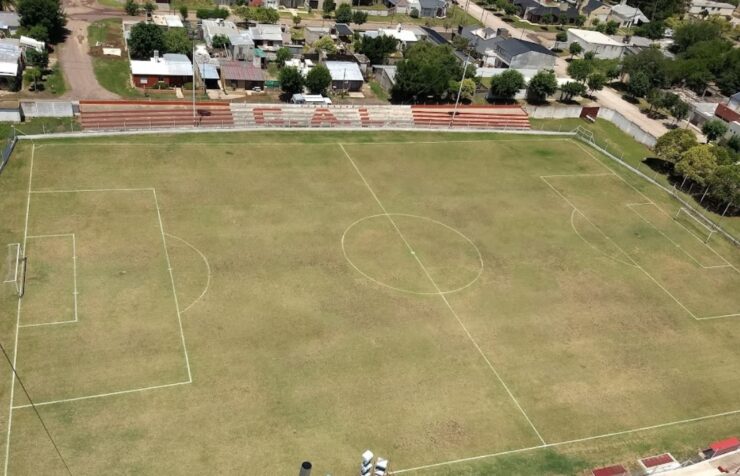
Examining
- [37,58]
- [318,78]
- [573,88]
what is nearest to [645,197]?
[573,88]

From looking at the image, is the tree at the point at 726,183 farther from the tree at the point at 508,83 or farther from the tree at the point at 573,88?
the tree at the point at 508,83

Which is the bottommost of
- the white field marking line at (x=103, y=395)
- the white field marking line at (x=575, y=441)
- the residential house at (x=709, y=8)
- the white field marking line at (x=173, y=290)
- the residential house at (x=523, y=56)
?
the white field marking line at (x=575, y=441)

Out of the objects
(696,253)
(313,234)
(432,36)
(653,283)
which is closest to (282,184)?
(313,234)

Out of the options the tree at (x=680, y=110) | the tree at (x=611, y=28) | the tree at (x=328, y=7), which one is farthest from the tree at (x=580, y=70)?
the tree at (x=328, y=7)

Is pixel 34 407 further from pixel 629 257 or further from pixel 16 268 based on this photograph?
pixel 629 257

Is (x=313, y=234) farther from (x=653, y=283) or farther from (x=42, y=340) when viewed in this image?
(x=653, y=283)

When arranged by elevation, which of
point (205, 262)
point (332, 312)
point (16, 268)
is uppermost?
point (16, 268)

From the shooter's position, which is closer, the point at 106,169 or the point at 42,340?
the point at 42,340
